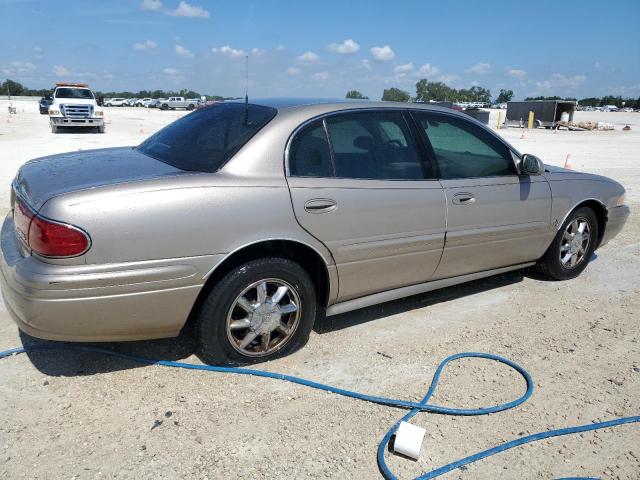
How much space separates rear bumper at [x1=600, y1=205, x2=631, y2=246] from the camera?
17.1 feet

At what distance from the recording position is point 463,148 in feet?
13.9

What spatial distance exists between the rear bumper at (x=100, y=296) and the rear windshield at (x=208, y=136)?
0.67m

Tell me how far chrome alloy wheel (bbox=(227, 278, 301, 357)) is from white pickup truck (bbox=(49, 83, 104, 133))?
20.5 m

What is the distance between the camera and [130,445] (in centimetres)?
261

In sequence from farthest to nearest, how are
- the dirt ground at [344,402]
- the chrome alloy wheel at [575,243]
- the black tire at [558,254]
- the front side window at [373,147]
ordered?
the chrome alloy wheel at [575,243]
the black tire at [558,254]
the front side window at [373,147]
the dirt ground at [344,402]

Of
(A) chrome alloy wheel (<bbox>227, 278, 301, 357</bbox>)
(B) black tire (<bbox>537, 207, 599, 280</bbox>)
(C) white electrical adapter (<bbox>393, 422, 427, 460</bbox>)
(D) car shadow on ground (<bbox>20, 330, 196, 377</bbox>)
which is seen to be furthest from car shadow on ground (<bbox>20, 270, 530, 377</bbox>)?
(B) black tire (<bbox>537, 207, 599, 280</bbox>)

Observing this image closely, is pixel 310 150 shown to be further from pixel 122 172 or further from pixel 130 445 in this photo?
pixel 130 445

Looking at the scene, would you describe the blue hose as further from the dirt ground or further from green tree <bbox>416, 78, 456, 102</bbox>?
green tree <bbox>416, 78, 456, 102</bbox>

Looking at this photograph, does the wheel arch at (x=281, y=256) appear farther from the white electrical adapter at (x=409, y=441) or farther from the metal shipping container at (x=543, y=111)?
the metal shipping container at (x=543, y=111)

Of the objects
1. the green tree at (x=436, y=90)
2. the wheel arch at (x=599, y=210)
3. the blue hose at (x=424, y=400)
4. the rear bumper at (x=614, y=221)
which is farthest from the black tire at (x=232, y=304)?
the green tree at (x=436, y=90)

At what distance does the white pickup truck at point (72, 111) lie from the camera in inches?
819

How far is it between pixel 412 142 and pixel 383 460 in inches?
87.9

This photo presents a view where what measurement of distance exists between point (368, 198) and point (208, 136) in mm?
1133

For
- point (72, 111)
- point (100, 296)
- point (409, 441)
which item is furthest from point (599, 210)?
point (72, 111)
